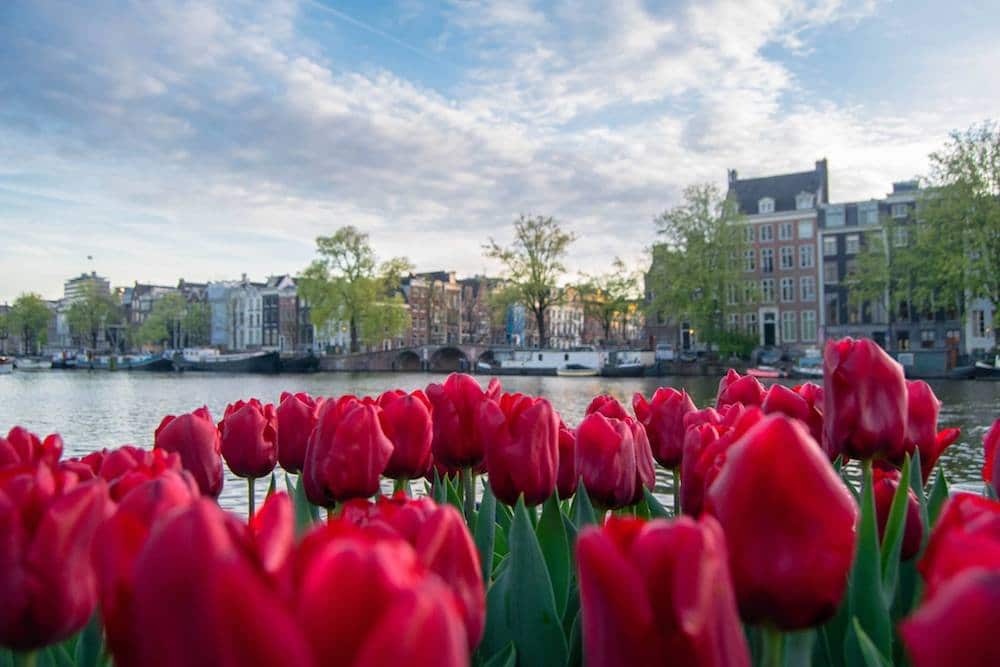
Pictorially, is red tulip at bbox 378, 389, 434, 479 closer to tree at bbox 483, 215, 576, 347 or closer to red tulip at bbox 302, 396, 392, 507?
red tulip at bbox 302, 396, 392, 507

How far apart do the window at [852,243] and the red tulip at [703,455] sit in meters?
39.9

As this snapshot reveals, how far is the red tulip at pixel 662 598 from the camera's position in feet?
1.38

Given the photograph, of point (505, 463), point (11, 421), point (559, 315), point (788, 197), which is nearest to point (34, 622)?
point (505, 463)

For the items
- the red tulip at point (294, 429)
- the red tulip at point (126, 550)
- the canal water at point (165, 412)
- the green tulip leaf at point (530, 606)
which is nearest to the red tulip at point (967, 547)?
the red tulip at point (126, 550)

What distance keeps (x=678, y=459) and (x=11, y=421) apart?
14.9 metres

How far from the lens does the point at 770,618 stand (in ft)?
1.81

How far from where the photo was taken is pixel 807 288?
39531 millimetres

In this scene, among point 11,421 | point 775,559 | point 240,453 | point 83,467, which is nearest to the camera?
point 775,559

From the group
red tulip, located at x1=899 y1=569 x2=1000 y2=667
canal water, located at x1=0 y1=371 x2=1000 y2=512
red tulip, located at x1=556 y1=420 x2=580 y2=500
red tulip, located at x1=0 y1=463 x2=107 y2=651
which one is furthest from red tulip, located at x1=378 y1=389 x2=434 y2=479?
canal water, located at x1=0 y1=371 x2=1000 y2=512

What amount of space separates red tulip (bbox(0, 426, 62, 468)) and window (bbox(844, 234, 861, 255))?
4032cm

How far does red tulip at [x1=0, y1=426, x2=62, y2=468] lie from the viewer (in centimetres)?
82

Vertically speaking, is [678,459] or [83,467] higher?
[83,467]

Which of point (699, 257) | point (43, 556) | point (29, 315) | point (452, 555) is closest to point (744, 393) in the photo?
point (452, 555)

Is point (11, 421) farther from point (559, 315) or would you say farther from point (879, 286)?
point (559, 315)
